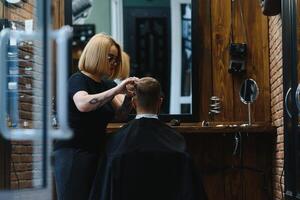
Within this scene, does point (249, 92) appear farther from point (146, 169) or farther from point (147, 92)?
point (146, 169)

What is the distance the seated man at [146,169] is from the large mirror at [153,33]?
158 centimetres

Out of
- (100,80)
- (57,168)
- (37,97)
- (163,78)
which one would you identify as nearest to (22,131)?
(37,97)

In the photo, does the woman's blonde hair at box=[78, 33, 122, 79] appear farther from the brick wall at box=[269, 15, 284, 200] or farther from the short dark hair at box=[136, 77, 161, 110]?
the brick wall at box=[269, 15, 284, 200]

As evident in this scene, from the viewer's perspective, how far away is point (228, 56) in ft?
14.2

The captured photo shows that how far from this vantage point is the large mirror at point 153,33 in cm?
432

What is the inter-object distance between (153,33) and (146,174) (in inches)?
77.6

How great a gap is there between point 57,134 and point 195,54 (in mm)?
3041

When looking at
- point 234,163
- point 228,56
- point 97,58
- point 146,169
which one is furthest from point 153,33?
point 146,169

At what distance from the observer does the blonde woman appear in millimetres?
2625

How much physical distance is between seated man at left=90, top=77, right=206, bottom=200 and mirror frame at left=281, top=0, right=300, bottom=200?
34.0 inches

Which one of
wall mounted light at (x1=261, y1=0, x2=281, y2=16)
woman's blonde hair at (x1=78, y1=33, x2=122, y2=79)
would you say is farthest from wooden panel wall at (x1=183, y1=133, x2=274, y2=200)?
woman's blonde hair at (x1=78, y1=33, x2=122, y2=79)

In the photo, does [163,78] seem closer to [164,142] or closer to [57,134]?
[164,142]

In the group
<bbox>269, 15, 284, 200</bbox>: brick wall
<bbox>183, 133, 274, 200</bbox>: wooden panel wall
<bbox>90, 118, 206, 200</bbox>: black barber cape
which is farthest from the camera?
<bbox>183, 133, 274, 200</bbox>: wooden panel wall

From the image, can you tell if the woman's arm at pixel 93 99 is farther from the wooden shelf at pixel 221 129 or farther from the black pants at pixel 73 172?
the wooden shelf at pixel 221 129
